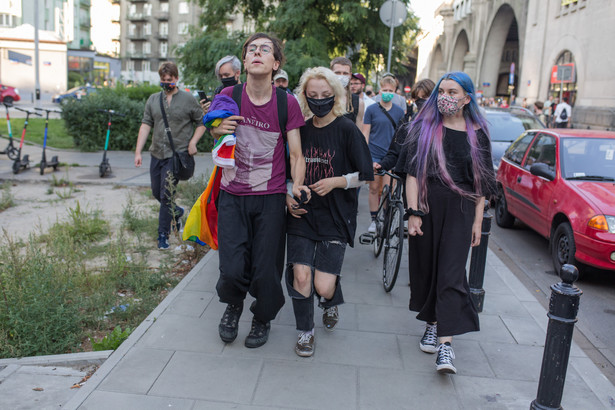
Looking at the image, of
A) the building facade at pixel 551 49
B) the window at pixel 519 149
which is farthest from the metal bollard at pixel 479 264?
the building facade at pixel 551 49

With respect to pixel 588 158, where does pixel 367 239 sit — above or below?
below

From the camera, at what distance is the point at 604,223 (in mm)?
5734

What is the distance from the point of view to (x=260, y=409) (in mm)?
3123

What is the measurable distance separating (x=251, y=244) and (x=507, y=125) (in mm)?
9731

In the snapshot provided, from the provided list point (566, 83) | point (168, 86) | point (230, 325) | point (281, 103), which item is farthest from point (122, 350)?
point (566, 83)

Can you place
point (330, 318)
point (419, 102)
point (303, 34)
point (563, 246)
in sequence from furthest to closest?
point (303, 34)
point (419, 102)
point (563, 246)
point (330, 318)

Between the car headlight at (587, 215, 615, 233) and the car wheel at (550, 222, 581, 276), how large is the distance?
1.09ft

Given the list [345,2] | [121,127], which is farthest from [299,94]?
[121,127]

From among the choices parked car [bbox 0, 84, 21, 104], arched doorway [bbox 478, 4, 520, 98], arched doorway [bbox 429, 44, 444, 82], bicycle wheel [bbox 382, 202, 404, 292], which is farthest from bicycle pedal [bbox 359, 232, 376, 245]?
arched doorway [bbox 429, 44, 444, 82]

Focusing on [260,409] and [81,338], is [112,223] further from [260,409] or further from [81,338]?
[260,409]

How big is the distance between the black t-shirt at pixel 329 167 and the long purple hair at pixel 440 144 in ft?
1.16

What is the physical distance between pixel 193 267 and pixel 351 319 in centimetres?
196

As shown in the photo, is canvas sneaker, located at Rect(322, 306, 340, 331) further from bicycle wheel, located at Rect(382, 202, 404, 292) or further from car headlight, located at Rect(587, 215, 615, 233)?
car headlight, located at Rect(587, 215, 615, 233)

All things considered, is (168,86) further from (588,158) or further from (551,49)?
(551,49)
